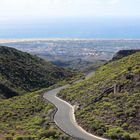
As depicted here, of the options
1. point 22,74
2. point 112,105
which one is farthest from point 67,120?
point 22,74

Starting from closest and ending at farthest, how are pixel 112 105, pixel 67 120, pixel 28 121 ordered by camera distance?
pixel 67 120
pixel 112 105
pixel 28 121

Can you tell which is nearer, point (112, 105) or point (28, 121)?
point (112, 105)

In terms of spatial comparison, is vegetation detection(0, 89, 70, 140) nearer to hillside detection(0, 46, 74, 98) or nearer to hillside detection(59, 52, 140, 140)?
hillside detection(59, 52, 140, 140)

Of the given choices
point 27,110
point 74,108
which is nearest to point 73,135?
point 74,108

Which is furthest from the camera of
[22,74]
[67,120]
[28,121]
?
[22,74]

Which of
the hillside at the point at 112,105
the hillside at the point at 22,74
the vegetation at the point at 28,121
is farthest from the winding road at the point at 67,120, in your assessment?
the hillside at the point at 22,74

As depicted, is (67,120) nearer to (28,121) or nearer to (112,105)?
(28,121)
